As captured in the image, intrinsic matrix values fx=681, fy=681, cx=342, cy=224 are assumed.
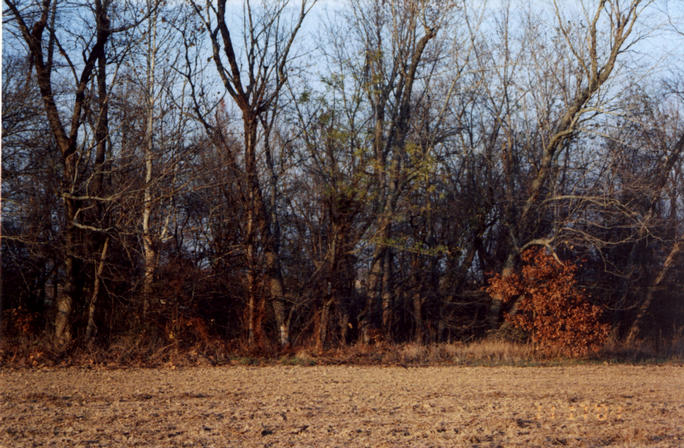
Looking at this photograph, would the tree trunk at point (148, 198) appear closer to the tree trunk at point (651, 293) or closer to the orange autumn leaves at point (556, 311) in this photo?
the orange autumn leaves at point (556, 311)

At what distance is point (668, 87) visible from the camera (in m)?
20.8

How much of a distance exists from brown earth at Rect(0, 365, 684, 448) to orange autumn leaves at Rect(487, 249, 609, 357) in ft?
7.91

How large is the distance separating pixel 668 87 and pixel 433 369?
13413mm

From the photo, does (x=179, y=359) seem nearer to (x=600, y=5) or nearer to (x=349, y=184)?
(x=349, y=184)

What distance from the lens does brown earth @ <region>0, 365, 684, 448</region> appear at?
6566 millimetres

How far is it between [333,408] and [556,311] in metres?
8.25

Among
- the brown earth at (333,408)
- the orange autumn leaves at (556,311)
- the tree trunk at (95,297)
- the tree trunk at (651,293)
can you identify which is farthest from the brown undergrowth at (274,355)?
the tree trunk at (651,293)

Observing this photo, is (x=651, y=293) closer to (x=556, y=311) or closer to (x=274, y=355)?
(x=556, y=311)

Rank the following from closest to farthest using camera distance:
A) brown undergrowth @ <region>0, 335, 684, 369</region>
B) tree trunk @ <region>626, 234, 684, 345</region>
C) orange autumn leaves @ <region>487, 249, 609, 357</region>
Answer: brown undergrowth @ <region>0, 335, 684, 369</region> < orange autumn leaves @ <region>487, 249, 609, 357</region> < tree trunk @ <region>626, 234, 684, 345</region>

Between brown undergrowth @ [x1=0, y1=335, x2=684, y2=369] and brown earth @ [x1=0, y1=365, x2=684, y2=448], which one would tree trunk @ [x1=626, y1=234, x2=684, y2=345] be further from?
brown earth @ [x1=0, y1=365, x2=684, y2=448]

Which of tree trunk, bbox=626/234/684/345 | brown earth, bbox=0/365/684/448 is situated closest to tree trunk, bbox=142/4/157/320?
brown earth, bbox=0/365/684/448

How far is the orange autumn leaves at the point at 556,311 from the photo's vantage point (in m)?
14.8

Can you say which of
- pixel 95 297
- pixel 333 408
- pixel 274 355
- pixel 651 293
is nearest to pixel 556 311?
pixel 274 355

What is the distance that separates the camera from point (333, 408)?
8266mm
